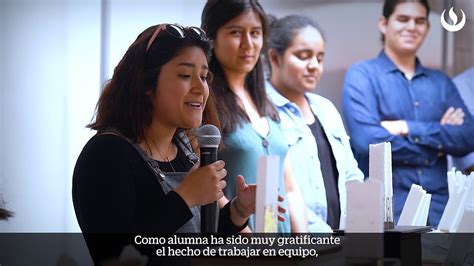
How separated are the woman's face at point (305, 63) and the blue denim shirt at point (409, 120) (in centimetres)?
15

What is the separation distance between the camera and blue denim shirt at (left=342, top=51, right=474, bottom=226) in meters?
4.26

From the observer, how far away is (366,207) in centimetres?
281

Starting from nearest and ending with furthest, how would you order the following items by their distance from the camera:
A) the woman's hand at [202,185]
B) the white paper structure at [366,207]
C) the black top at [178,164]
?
the white paper structure at [366,207] < the woman's hand at [202,185] < the black top at [178,164]

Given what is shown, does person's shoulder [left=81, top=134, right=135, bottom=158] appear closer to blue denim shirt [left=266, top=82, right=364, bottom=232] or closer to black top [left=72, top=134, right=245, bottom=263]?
black top [left=72, top=134, right=245, bottom=263]

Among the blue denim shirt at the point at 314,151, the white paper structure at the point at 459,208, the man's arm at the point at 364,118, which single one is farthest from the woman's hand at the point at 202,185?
the white paper structure at the point at 459,208

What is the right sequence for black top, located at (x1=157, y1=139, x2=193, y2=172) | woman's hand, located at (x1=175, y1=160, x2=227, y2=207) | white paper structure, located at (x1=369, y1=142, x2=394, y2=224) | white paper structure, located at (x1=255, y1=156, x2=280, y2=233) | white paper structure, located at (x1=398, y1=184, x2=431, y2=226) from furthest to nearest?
white paper structure, located at (x1=398, y1=184, x2=431, y2=226), black top, located at (x1=157, y1=139, x2=193, y2=172), woman's hand, located at (x1=175, y1=160, x2=227, y2=207), white paper structure, located at (x1=369, y1=142, x2=394, y2=224), white paper structure, located at (x1=255, y1=156, x2=280, y2=233)

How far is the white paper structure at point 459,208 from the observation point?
398 cm

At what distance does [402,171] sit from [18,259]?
1.75 meters

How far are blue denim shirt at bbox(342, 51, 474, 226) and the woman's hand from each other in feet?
3.13

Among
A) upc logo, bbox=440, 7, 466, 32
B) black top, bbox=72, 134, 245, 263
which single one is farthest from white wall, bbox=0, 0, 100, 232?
upc logo, bbox=440, 7, 466, 32

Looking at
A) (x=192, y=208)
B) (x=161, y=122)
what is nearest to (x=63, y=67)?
(x=161, y=122)

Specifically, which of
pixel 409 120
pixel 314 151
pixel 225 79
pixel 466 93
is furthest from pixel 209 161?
pixel 466 93

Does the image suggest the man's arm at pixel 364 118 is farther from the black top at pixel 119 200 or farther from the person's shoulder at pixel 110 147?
the person's shoulder at pixel 110 147

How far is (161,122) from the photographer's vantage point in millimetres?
3656
